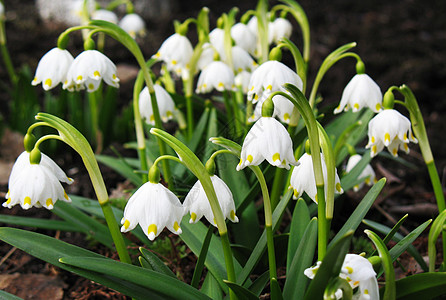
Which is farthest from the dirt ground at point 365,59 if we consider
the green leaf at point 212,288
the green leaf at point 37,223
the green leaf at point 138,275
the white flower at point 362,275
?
the white flower at point 362,275

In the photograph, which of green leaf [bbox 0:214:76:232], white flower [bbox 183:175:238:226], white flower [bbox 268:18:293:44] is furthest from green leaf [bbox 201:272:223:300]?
white flower [bbox 268:18:293:44]

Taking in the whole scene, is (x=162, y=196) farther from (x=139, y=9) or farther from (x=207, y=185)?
(x=139, y=9)

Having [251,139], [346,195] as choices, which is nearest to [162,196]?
[251,139]

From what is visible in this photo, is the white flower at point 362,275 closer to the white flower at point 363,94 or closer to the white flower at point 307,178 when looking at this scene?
the white flower at point 307,178

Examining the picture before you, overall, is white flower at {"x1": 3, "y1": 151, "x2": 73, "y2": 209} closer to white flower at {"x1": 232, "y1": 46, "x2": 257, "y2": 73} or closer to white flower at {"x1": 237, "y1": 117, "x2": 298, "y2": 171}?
white flower at {"x1": 237, "y1": 117, "x2": 298, "y2": 171}

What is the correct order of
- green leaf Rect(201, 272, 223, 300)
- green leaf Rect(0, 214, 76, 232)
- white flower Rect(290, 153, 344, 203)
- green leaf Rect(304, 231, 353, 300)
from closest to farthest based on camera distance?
green leaf Rect(304, 231, 353, 300) < white flower Rect(290, 153, 344, 203) < green leaf Rect(201, 272, 223, 300) < green leaf Rect(0, 214, 76, 232)

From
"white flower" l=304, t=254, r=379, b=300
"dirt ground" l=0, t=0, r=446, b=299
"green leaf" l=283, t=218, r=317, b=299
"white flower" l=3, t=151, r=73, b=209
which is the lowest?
"dirt ground" l=0, t=0, r=446, b=299

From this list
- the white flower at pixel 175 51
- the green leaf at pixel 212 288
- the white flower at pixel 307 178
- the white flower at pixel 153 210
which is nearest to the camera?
the white flower at pixel 153 210

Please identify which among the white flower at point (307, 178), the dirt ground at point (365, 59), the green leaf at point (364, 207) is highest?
the white flower at point (307, 178)
